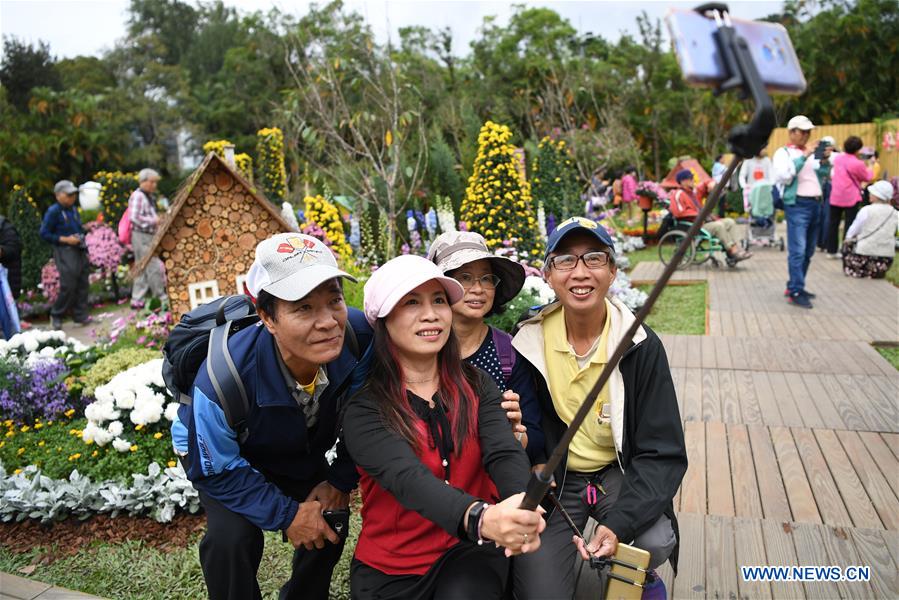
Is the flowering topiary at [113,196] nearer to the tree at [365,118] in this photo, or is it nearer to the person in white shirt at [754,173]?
the tree at [365,118]

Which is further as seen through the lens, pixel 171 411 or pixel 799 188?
pixel 799 188

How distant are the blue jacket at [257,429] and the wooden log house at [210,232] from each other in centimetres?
332

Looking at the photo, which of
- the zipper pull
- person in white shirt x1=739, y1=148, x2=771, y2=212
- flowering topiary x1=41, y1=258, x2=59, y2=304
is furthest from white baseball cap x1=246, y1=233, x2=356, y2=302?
person in white shirt x1=739, y1=148, x2=771, y2=212

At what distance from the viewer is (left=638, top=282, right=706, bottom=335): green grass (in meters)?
6.61

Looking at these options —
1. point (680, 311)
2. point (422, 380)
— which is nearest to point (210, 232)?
point (422, 380)

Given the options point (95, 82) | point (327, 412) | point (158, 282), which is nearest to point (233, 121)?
point (95, 82)

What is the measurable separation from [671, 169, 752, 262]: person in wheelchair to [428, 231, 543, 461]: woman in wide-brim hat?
7.47 m

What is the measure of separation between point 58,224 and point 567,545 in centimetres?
840

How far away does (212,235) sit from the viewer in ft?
17.9

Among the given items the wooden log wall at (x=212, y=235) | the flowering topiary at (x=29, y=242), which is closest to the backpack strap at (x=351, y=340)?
the wooden log wall at (x=212, y=235)

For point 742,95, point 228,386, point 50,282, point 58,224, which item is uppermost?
point 58,224

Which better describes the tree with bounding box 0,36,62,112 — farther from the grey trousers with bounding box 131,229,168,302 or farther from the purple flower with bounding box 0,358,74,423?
the purple flower with bounding box 0,358,74,423

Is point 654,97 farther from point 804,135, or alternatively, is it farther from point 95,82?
point 95,82

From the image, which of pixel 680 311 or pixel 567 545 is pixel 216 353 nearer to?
pixel 567 545
